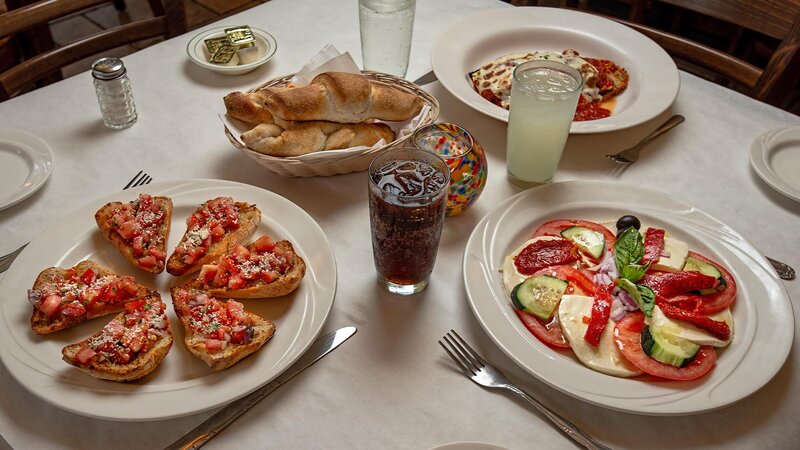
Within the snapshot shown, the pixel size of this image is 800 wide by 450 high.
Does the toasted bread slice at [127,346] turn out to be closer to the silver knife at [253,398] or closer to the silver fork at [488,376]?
the silver knife at [253,398]

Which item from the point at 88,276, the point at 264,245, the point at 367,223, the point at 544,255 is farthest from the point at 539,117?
the point at 88,276

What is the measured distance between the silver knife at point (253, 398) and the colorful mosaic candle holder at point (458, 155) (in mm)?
417

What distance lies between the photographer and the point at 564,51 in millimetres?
2180

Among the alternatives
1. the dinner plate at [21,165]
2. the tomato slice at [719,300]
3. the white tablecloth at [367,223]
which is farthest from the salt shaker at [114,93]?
the tomato slice at [719,300]

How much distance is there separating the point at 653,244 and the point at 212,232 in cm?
97

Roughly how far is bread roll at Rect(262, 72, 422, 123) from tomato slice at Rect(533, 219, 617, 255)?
482mm

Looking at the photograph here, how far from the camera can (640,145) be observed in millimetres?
1799

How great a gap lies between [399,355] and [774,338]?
729mm

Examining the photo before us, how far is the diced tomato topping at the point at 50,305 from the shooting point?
1.21 metres

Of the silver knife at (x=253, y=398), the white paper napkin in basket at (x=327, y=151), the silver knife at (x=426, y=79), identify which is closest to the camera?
the silver knife at (x=253, y=398)

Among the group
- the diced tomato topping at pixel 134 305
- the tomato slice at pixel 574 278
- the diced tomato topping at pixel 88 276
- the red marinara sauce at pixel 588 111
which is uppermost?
the tomato slice at pixel 574 278

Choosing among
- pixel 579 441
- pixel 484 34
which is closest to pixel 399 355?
pixel 579 441

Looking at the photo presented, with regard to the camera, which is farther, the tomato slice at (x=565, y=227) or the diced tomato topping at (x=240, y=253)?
the tomato slice at (x=565, y=227)

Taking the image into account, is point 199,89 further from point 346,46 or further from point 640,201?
point 640,201
